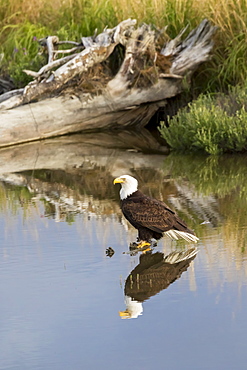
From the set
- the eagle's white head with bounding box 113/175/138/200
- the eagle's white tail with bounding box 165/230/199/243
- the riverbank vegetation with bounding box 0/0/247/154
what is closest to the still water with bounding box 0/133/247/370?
the eagle's white tail with bounding box 165/230/199/243

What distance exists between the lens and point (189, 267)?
22.5 feet

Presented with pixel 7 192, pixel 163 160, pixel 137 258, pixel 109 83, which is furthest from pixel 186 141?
pixel 137 258

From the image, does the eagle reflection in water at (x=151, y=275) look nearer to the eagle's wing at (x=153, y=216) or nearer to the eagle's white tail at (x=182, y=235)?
the eagle's white tail at (x=182, y=235)

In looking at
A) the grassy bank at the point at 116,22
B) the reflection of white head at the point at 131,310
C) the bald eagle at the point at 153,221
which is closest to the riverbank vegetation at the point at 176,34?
the grassy bank at the point at 116,22

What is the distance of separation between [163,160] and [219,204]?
131 inches

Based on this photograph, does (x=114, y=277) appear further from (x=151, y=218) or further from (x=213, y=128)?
(x=213, y=128)

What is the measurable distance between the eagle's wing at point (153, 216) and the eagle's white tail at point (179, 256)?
0.22 meters

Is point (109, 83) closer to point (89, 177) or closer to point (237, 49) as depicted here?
point (237, 49)

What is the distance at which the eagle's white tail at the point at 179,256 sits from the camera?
7105 mm

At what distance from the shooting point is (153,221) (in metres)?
7.38

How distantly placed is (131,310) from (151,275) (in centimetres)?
94

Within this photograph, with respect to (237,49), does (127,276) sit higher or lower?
lower

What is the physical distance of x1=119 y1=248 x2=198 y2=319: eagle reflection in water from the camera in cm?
599

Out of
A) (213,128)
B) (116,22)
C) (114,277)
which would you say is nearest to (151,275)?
(114,277)
